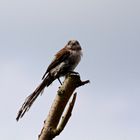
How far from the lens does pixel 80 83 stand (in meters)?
5.26

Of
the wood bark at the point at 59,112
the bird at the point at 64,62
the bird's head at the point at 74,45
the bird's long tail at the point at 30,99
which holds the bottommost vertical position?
the wood bark at the point at 59,112

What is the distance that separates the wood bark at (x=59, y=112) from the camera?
171 inches

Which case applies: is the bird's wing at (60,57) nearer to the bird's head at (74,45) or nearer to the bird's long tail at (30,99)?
the bird's head at (74,45)

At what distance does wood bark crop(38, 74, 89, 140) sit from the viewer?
4350mm

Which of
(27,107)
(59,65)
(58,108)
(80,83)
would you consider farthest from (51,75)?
(58,108)

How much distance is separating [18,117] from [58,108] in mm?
1420

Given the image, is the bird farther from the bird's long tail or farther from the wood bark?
the wood bark

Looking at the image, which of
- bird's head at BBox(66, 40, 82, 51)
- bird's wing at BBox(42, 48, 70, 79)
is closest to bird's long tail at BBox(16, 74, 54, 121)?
bird's wing at BBox(42, 48, 70, 79)

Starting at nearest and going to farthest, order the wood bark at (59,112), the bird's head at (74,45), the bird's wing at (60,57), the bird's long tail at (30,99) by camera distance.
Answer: the wood bark at (59,112) < the bird's long tail at (30,99) < the bird's wing at (60,57) < the bird's head at (74,45)

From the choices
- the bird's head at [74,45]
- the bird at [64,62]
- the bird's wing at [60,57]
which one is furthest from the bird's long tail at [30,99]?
the bird's head at [74,45]

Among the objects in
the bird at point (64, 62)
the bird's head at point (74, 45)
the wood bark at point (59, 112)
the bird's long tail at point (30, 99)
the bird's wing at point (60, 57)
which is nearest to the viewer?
the wood bark at point (59, 112)

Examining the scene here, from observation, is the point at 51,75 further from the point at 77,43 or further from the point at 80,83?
the point at 80,83

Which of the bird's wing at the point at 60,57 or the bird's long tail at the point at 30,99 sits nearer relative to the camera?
the bird's long tail at the point at 30,99

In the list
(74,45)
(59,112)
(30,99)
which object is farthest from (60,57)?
(59,112)
